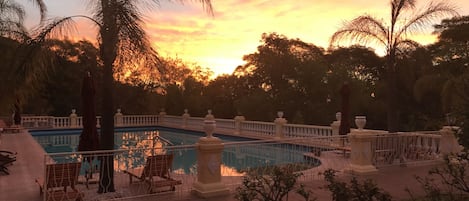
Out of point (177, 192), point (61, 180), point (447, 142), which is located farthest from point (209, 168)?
point (447, 142)

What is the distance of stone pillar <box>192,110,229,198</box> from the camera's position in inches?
306

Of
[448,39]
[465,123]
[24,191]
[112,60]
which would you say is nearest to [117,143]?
[24,191]

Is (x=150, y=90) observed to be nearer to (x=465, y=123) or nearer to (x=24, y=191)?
(x=24, y=191)

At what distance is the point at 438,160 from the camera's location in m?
11.5

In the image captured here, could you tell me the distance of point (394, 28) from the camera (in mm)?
13062

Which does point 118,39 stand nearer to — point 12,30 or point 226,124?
point 12,30

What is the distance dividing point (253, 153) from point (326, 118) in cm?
952

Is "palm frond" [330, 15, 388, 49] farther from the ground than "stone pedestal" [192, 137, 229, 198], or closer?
farther from the ground

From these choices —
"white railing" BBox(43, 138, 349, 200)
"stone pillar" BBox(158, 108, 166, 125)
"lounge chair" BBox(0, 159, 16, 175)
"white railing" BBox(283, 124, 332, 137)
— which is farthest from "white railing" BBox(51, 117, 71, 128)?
"lounge chair" BBox(0, 159, 16, 175)

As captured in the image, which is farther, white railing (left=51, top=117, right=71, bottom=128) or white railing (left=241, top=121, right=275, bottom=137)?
white railing (left=51, top=117, right=71, bottom=128)

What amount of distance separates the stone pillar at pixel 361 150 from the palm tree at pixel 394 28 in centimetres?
327

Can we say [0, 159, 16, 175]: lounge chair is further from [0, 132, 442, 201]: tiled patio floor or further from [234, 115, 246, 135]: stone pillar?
[234, 115, 246, 135]: stone pillar

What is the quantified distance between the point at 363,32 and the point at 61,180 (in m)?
10.4

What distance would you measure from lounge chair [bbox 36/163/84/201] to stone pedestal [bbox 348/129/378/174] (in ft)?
20.9
